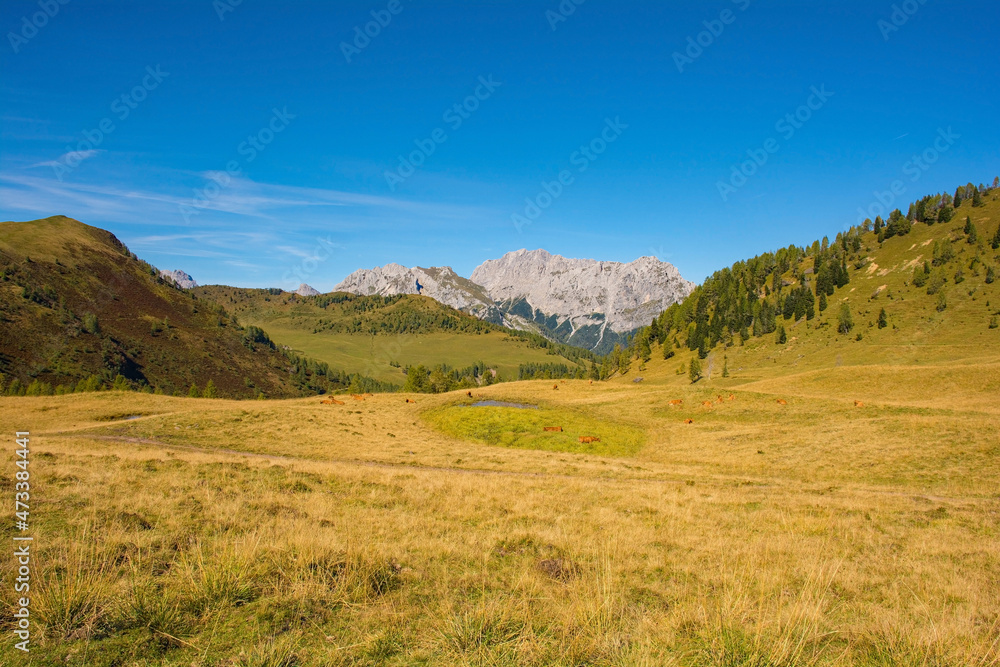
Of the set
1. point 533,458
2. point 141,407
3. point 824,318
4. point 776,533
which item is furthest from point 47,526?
point 824,318

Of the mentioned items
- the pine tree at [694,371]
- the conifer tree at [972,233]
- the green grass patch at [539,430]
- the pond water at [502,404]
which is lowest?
the green grass patch at [539,430]

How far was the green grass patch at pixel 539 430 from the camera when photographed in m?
38.1

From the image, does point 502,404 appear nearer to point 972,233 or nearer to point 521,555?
point 521,555

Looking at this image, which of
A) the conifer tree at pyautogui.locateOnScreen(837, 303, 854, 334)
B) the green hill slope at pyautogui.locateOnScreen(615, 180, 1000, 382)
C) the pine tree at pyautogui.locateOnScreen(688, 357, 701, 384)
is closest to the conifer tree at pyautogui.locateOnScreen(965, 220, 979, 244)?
the green hill slope at pyautogui.locateOnScreen(615, 180, 1000, 382)

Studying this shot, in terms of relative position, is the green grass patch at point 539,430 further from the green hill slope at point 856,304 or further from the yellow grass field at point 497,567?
the green hill slope at point 856,304

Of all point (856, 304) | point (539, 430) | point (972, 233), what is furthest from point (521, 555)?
point (972, 233)

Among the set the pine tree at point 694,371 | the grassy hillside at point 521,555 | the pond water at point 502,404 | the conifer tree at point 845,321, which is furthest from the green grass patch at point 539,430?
the conifer tree at point 845,321

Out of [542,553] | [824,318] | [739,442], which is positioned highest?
[824,318]

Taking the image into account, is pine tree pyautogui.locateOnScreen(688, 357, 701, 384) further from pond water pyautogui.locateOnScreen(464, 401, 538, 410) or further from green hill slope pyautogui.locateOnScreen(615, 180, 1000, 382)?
pond water pyautogui.locateOnScreen(464, 401, 538, 410)

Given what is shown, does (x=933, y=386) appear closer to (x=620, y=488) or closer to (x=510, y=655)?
(x=620, y=488)

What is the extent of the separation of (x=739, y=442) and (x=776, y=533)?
27552 millimetres

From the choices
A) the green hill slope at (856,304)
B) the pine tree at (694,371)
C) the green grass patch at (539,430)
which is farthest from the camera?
the pine tree at (694,371)

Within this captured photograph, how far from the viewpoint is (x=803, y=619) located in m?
6.05

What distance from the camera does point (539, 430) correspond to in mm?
41062
